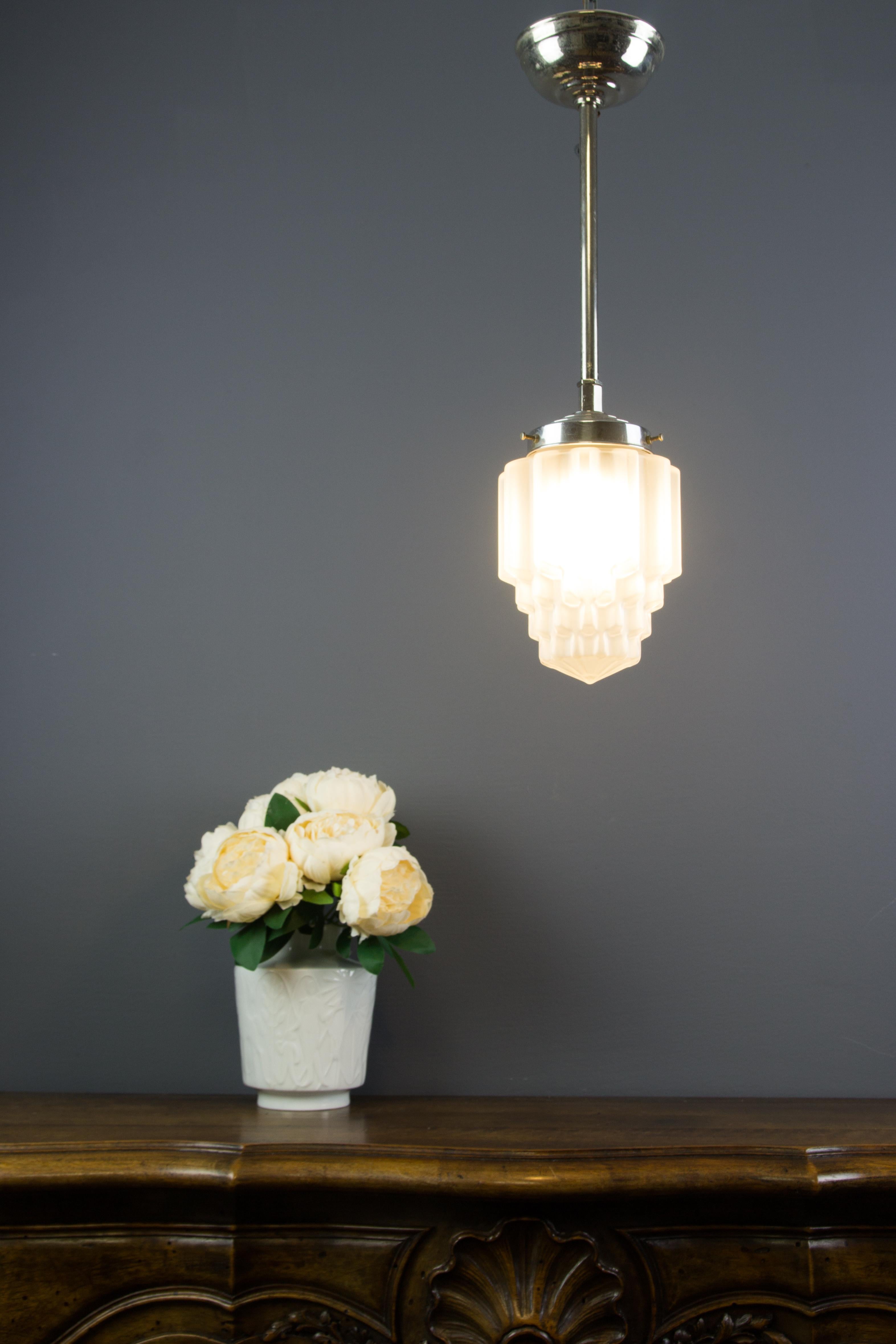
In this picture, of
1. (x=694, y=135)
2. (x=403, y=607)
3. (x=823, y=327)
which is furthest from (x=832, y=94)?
(x=403, y=607)

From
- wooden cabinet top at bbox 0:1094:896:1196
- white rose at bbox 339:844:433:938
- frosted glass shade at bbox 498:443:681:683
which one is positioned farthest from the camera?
white rose at bbox 339:844:433:938

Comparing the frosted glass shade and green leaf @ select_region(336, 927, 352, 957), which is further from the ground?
the frosted glass shade

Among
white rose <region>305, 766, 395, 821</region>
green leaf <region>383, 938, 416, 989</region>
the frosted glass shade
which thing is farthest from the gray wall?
the frosted glass shade

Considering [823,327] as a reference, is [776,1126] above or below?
below

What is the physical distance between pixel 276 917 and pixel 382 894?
0.45ft

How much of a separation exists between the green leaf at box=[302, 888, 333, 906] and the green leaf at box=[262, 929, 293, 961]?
1.9 inches

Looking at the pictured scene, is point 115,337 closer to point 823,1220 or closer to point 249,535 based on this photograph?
point 249,535

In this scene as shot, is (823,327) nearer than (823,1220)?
No

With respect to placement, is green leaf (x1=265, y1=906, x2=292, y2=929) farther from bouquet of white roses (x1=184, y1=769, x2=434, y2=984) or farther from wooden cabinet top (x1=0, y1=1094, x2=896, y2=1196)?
wooden cabinet top (x1=0, y1=1094, x2=896, y2=1196)

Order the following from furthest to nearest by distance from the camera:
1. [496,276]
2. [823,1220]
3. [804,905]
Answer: [496,276], [804,905], [823,1220]

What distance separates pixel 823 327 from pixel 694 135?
344 mm

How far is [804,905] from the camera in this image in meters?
1.53

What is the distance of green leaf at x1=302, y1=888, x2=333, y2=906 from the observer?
1.34 metres

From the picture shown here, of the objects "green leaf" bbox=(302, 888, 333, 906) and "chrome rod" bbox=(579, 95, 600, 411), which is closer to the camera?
"chrome rod" bbox=(579, 95, 600, 411)
